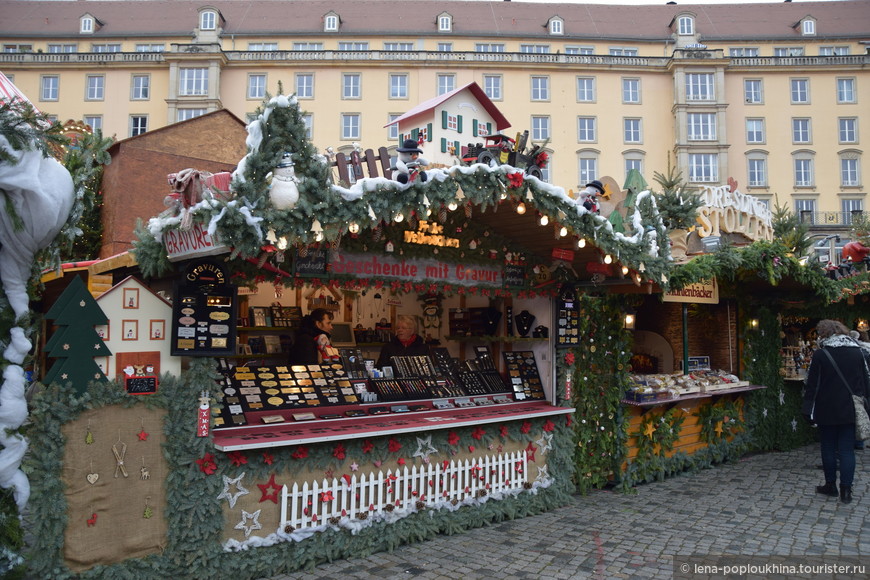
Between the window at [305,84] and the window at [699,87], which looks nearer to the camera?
the window at [305,84]

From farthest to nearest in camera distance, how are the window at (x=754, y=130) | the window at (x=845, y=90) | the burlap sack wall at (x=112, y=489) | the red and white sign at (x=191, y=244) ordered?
the window at (x=845, y=90) → the window at (x=754, y=130) → the red and white sign at (x=191, y=244) → the burlap sack wall at (x=112, y=489)

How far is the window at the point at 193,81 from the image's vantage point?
3841 cm

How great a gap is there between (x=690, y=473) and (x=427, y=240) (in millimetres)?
5334

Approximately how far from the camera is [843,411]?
711 cm

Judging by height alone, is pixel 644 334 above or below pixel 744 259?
below

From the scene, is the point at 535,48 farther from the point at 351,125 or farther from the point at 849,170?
the point at 849,170

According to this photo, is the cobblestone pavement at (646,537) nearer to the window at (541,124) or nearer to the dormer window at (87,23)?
the window at (541,124)

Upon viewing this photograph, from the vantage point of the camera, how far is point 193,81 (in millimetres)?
38438

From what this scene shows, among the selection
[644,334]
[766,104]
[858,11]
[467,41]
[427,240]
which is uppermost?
[858,11]

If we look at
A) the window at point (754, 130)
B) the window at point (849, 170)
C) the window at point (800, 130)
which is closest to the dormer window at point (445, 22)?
the window at point (754, 130)

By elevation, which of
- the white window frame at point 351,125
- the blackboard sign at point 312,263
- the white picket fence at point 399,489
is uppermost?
the white window frame at point 351,125

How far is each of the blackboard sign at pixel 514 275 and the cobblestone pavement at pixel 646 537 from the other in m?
2.58

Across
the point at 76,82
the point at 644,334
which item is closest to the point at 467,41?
the point at 76,82

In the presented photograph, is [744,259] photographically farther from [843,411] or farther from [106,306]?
[106,306]
